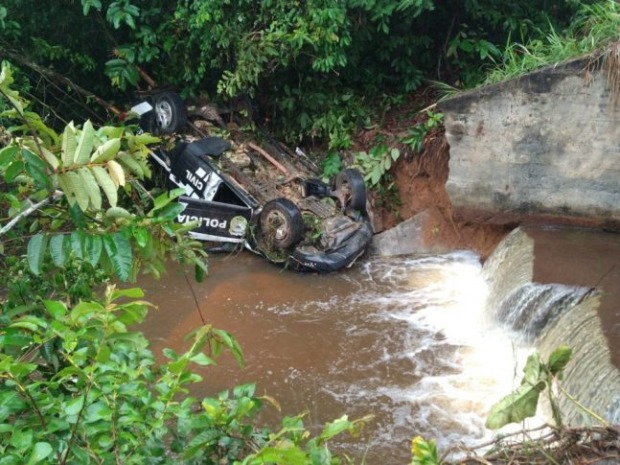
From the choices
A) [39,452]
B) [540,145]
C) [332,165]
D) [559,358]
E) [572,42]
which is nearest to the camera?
[39,452]

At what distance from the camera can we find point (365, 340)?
261 inches

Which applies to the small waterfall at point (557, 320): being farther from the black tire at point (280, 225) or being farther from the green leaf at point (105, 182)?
the green leaf at point (105, 182)

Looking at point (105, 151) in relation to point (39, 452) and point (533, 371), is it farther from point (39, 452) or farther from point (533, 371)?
point (533, 371)

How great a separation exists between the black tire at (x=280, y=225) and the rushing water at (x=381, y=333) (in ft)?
1.25

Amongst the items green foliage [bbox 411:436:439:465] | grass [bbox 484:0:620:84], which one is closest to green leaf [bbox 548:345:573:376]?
green foliage [bbox 411:436:439:465]

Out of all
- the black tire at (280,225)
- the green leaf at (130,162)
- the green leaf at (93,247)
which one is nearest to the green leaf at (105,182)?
the green leaf at (93,247)

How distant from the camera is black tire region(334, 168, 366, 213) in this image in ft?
27.3

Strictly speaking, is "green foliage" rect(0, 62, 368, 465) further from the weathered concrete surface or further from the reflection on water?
the weathered concrete surface

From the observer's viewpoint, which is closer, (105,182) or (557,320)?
(105,182)

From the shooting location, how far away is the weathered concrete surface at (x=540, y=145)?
7.25 m

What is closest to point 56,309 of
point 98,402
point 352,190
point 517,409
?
point 98,402

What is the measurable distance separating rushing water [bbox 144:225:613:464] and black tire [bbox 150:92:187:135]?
1905mm

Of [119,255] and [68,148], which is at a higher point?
[68,148]

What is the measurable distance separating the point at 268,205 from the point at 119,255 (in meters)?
5.44
